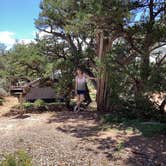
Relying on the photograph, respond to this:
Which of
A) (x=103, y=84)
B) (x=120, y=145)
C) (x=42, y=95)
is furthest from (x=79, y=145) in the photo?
(x=42, y=95)

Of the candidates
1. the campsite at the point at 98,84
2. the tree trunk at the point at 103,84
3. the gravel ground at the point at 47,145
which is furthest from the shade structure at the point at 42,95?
the gravel ground at the point at 47,145

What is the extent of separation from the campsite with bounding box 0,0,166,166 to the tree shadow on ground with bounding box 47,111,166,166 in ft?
0.06

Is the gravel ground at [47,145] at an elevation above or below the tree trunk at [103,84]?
below

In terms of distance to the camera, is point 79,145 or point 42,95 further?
point 42,95

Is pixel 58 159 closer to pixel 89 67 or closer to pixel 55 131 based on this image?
pixel 55 131

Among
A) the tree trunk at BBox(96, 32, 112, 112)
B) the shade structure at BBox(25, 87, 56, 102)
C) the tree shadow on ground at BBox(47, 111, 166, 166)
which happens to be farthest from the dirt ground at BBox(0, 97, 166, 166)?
the shade structure at BBox(25, 87, 56, 102)

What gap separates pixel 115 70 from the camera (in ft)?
25.8

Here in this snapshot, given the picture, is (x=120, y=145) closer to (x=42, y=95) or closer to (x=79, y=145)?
(x=79, y=145)

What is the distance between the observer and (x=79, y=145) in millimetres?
5828

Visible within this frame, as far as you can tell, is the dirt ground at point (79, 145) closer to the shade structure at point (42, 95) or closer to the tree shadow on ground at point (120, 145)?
the tree shadow on ground at point (120, 145)

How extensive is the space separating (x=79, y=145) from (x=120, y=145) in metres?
0.78

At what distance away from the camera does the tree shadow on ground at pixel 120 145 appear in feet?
17.3

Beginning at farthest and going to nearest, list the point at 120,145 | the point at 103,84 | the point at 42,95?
the point at 42,95
the point at 103,84
the point at 120,145

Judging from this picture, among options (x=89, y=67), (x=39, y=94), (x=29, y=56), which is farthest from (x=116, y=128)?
(x=39, y=94)
